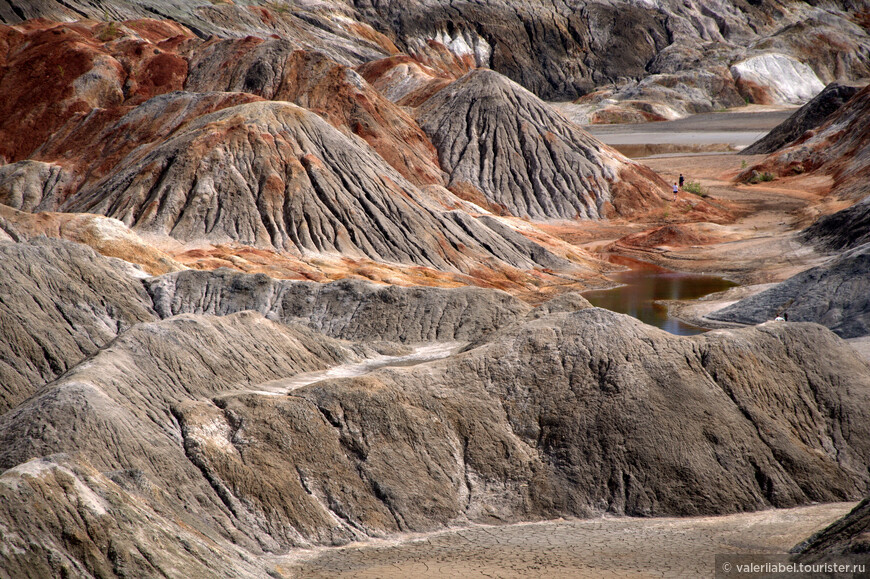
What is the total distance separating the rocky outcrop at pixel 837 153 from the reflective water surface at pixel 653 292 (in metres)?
18.8

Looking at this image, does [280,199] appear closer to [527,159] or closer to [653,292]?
[653,292]

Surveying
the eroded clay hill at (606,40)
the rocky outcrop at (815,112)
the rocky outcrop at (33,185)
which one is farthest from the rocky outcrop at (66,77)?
the rocky outcrop at (815,112)

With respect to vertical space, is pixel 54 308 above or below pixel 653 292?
above

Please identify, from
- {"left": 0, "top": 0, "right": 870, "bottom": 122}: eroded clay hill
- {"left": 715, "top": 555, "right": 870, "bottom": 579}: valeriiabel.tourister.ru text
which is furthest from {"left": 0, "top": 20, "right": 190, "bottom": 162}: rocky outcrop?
{"left": 715, "top": 555, "right": 870, "bottom": 579}: valeriiabel.tourister.ru text

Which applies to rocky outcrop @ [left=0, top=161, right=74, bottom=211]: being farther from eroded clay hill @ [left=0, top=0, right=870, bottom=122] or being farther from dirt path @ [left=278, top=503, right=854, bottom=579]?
eroded clay hill @ [left=0, top=0, right=870, bottom=122]

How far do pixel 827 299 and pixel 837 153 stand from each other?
1600 inches

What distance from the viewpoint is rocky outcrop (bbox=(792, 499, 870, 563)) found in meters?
12.3

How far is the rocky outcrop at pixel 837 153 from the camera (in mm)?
61938

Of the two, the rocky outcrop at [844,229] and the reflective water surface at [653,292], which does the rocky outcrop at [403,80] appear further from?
the rocky outcrop at [844,229]

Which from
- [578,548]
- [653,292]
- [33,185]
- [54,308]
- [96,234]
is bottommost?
[653,292]

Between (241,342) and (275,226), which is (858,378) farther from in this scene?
(275,226)

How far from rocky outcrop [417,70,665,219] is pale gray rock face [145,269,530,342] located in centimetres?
2929

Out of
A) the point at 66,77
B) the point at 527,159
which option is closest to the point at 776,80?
the point at 527,159

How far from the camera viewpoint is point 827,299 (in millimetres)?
31938
